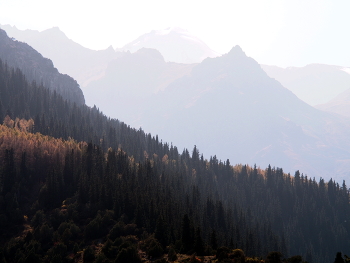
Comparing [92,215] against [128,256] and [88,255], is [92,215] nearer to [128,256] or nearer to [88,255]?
[88,255]

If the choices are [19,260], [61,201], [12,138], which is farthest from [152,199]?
[12,138]

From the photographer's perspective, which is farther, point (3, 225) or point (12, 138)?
point (12, 138)

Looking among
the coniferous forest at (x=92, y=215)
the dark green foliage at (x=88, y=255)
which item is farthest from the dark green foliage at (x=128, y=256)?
the dark green foliage at (x=88, y=255)

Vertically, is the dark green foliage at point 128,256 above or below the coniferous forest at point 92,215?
below

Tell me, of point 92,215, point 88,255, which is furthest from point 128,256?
point 92,215

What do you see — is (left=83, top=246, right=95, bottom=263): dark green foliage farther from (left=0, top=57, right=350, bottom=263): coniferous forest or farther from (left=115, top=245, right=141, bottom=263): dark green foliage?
(left=115, top=245, right=141, bottom=263): dark green foliage

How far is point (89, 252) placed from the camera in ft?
333

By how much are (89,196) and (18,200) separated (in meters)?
26.7

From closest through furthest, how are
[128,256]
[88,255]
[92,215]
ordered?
1. [128,256]
2. [88,255]
3. [92,215]

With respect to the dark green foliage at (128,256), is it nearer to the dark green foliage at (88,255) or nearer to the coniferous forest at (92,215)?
the coniferous forest at (92,215)

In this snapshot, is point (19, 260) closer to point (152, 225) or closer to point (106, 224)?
point (106, 224)

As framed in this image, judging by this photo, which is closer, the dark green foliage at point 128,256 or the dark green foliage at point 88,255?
the dark green foliage at point 128,256

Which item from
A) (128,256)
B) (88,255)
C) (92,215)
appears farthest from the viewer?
(92,215)

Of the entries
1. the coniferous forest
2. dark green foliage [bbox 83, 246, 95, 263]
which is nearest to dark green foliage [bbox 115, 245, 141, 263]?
the coniferous forest
